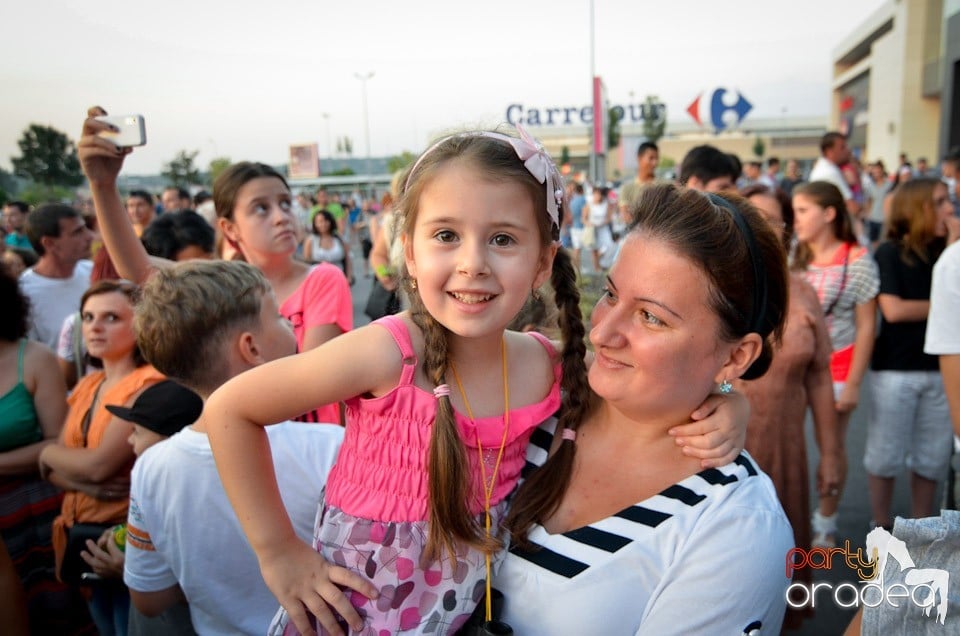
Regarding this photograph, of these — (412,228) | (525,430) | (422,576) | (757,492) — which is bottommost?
(422,576)

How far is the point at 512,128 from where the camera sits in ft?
5.26

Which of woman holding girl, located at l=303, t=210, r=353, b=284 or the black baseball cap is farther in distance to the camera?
woman holding girl, located at l=303, t=210, r=353, b=284

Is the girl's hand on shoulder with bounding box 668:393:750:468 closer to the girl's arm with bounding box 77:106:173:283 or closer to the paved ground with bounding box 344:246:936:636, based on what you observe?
the paved ground with bounding box 344:246:936:636

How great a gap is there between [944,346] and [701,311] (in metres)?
1.77

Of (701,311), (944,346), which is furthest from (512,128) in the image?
(944,346)

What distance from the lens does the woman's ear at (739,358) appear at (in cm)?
154

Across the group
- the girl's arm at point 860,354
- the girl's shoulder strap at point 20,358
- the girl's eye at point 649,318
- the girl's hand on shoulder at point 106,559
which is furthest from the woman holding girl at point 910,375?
the girl's shoulder strap at point 20,358

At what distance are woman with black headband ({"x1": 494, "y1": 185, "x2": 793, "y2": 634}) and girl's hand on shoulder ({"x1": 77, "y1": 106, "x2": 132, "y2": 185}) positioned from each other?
1980mm

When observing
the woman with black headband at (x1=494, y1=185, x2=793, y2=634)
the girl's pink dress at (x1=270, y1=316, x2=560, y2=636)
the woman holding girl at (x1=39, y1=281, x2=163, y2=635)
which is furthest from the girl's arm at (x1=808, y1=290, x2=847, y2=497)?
the woman holding girl at (x1=39, y1=281, x2=163, y2=635)

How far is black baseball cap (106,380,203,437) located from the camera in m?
2.14

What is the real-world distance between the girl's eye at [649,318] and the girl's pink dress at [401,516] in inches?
16.5

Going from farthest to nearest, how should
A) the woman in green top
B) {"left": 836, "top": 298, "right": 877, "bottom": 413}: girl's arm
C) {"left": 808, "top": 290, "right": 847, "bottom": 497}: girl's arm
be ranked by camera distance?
{"left": 836, "top": 298, "right": 877, "bottom": 413}: girl's arm < {"left": 808, "top": 290, "right": 847, "bottom": 497}: girl's arm < the woman in green top

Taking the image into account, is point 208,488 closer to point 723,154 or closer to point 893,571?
point 893,571

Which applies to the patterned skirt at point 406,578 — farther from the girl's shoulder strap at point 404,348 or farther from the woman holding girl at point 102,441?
the woman holding girl at point 102,441
